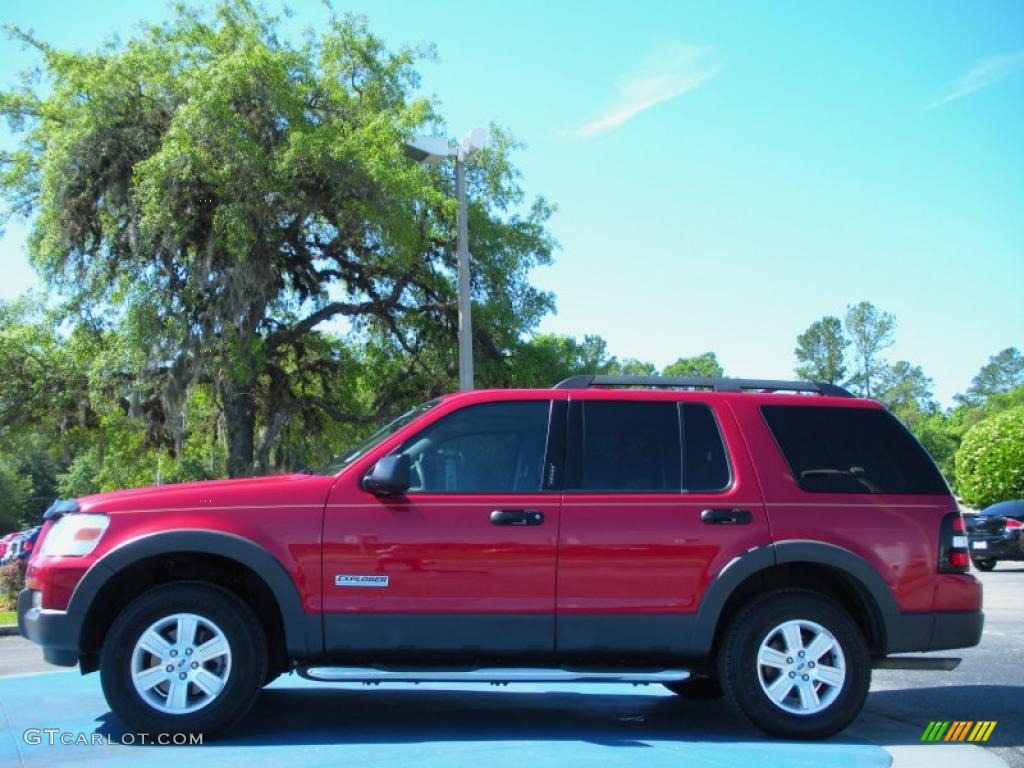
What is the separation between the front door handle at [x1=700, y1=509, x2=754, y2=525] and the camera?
5656 mm

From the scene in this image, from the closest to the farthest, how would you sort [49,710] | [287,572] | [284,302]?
[287,572] < [49,710] < [284,302]

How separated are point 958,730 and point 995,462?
26009mm

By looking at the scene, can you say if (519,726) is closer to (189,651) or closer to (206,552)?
(189,651)

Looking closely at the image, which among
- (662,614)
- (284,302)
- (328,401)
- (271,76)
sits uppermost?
(271,76)

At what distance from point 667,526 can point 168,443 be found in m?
19.0

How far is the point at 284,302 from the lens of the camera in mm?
21094

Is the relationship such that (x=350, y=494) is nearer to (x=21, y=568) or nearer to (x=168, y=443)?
(x=21, y=568)

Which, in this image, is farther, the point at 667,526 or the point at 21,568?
the point at 21,568

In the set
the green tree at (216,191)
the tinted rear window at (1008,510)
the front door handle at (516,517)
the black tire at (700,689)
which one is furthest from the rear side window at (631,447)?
the tinted rear window at (1008,510)

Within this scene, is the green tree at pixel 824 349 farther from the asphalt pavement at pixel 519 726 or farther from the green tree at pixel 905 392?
the asphalt pavement at pixel 519 726

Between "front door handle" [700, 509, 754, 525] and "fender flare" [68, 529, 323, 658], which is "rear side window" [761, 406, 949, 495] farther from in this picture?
"fender flare" [68, 529, 323, 658]

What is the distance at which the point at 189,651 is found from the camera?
17.8 feet

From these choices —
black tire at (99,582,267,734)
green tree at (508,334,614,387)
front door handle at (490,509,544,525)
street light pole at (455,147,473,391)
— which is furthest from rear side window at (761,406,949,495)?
green tree at (508,334,614,387)

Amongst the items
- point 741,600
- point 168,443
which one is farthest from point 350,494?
point 168,443
